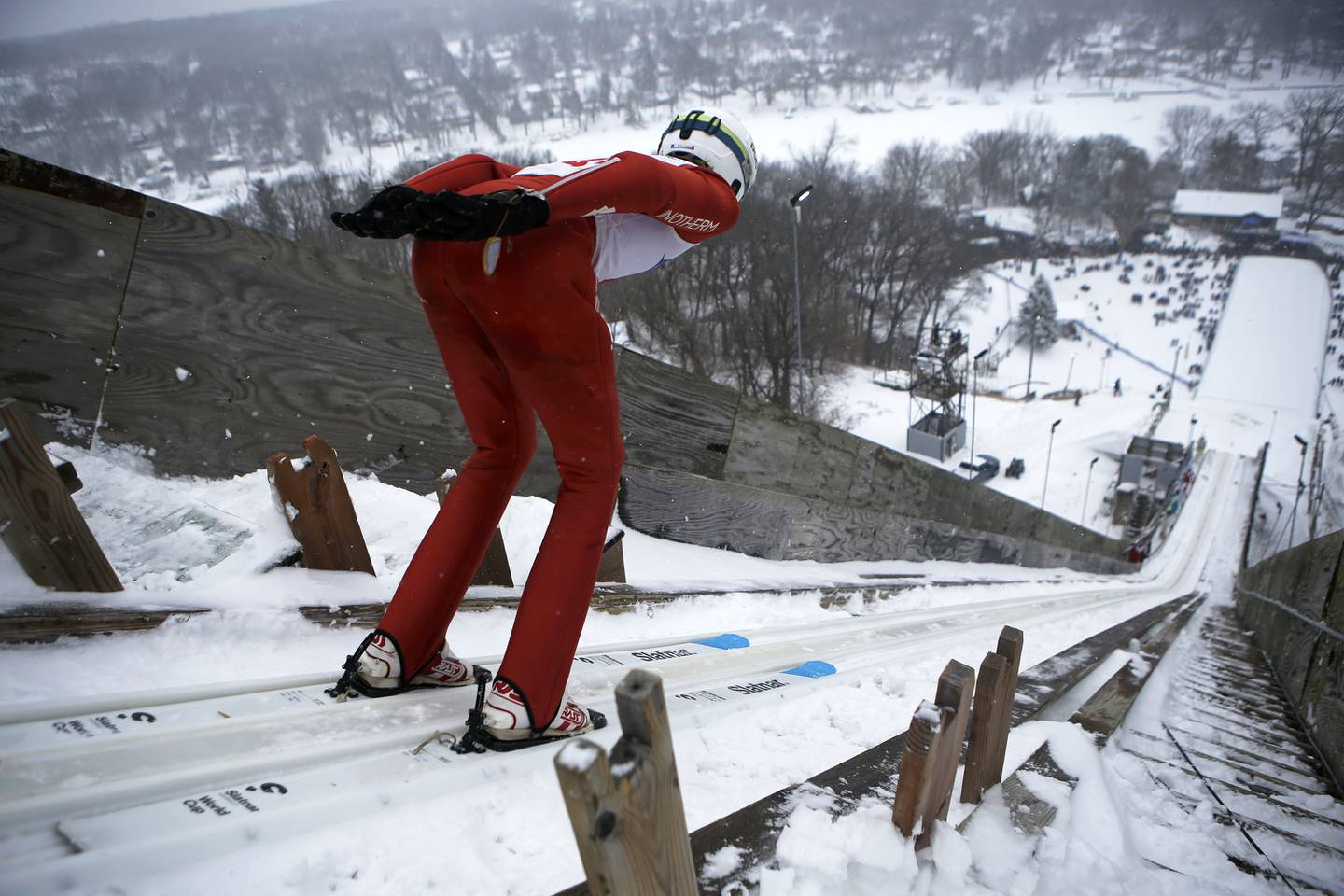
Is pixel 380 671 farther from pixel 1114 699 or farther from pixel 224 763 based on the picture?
pixel 1114 699

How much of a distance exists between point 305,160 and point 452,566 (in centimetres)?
11692

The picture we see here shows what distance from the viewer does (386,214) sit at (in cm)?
147

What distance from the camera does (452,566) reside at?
6.44 ft

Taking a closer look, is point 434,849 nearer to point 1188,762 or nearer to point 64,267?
point 1188,762

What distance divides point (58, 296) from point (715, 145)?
110 inches

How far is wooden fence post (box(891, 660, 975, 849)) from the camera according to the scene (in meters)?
1.41

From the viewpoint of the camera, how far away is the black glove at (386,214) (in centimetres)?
146

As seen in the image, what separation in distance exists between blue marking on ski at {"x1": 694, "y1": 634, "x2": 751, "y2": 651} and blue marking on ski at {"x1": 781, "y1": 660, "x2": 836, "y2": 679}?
254 mm

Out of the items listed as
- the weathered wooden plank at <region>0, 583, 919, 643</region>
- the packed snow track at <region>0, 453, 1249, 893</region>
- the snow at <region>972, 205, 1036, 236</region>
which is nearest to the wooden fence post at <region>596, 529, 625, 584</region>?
the weathered wooden plank at <region>0, 583, 919, 643</region>

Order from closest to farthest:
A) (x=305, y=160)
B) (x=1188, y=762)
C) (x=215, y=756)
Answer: (x=215, y=756) < (x=1188, y=762) < (x=305, y=160)

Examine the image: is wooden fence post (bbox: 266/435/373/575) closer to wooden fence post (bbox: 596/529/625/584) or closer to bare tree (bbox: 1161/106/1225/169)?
wooden fence post (bbox: 596/529/625/584)

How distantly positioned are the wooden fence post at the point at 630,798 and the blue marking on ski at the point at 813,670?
6.37 ft

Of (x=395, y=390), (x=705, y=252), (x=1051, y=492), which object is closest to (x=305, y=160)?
(x=705, y=252)

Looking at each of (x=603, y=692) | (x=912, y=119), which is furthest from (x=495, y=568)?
(x=912, y=119)
